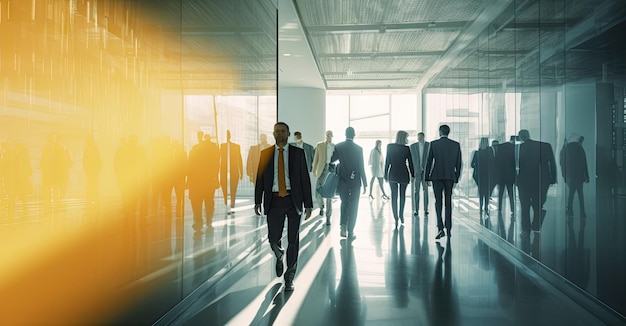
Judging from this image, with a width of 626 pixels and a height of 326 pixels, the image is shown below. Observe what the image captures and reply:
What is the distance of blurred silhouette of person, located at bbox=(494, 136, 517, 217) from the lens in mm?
6398

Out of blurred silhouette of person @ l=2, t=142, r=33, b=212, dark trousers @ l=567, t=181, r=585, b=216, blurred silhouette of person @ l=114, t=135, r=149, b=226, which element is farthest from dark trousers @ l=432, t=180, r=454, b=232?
blurred silhouette of person @ l=2, t=142, r=33, b=212

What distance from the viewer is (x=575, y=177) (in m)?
4.34

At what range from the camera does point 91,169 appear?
7.85ft

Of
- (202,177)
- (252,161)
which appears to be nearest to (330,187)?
(252,161)

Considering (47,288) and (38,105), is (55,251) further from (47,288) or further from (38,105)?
(38,105)

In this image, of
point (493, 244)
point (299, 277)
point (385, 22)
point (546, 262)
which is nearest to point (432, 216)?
point (493, 244)

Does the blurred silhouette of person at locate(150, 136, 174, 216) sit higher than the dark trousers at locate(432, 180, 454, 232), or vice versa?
the blurred silhouette of person at locate(150, 136, 174, 216)

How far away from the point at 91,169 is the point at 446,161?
20.9ft

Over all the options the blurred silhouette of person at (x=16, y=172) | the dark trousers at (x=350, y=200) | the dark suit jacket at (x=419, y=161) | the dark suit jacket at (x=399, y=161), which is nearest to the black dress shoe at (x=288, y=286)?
the blurred silhouette of person at (x=16, y=172)

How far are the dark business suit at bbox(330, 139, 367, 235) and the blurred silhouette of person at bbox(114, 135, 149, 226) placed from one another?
502 cm

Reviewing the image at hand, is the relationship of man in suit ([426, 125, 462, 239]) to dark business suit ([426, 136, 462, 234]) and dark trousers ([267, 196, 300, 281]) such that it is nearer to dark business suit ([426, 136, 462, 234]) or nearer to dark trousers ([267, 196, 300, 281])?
dark business suit ([426, 136, 462, 234])

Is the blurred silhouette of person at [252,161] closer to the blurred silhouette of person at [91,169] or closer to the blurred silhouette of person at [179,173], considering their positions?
the blurred silhouette of person at [179,173]

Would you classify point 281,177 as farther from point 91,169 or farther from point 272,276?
point 91,169

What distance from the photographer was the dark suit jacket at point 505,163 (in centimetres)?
640
